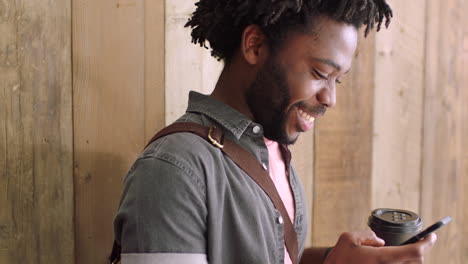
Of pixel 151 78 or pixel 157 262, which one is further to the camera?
pixel 151 78

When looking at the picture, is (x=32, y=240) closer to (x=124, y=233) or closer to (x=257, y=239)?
(x=124, y=233)

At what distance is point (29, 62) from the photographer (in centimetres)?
115

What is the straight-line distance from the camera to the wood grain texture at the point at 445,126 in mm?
1777

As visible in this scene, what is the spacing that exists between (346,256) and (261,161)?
Answer: 243mm

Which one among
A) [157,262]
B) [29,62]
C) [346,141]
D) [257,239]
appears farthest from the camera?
[346,141]

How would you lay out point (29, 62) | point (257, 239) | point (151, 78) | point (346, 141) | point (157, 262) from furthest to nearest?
point (346, 141) < point (151, 78) < point (29, 62) < point (257, 239) < point (157, 262)

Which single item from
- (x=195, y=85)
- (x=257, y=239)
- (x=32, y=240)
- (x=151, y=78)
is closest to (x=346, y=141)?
(x=195, y=85)

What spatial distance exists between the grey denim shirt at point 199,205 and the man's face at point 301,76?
0.05 meters

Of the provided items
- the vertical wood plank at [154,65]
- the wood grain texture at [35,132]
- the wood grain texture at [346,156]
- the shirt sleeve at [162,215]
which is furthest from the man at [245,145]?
the wood grain texture at [346,156]

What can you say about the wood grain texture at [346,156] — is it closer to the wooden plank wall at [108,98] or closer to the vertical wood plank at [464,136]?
the vertical wood plank at [464,136]

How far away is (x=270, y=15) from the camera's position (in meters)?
0.92

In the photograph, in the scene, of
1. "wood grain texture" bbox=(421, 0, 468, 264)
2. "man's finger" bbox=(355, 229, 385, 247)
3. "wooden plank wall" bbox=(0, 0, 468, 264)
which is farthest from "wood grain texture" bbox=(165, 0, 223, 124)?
"wood grain texture" bbox=(421, 0, 468, 264)

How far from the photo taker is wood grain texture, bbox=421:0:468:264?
1.78m

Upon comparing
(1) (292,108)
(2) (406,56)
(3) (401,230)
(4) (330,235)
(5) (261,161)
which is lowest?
(4) (330,235)
